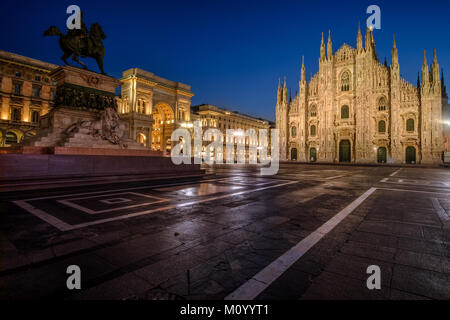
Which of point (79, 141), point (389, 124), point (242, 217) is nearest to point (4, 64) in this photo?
point (79, 141)

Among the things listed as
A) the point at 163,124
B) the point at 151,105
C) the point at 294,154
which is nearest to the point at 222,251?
the point at 151,105

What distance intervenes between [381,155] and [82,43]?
4588 cm

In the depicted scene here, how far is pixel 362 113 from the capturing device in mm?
39938

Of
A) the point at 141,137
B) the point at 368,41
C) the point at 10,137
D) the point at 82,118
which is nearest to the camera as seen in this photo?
the point at 82,118

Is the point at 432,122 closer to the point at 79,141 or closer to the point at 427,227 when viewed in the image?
the point at 427,227

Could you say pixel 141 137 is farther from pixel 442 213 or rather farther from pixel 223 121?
pixel 442 213

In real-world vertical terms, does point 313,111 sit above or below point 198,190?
above

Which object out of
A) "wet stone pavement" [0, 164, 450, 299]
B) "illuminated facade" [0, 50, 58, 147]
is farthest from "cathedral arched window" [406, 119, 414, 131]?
"illuminated facade" [0, 50, 58, 147]

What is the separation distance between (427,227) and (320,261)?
2957 mm

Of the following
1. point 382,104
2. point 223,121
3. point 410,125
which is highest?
point 223,121

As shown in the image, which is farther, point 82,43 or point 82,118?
point 82,43

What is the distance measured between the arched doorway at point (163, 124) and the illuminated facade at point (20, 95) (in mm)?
18864

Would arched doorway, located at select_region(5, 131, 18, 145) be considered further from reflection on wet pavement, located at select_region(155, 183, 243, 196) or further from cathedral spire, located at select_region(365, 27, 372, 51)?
cathedral spire, located at select_region(365, 27, 372, 51)
